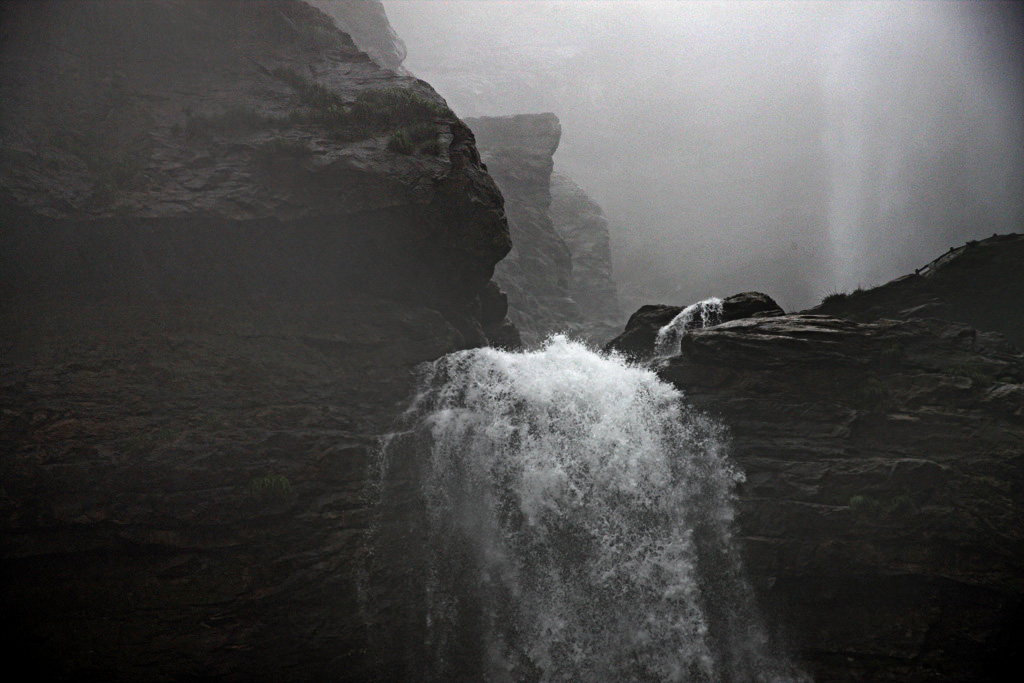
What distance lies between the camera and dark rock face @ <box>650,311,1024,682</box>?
12305mm

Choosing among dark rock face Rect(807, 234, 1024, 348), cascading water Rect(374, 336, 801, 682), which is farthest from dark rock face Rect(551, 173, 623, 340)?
cascading water Rect(374, 336, 801, 682)

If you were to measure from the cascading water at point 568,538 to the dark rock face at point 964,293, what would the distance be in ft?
29.9

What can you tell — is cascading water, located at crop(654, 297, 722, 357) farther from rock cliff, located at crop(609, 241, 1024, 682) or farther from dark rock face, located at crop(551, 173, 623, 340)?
dark rock face, located at crop(551, 173, 623, 340)

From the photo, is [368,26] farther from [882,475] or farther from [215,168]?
[882,475]

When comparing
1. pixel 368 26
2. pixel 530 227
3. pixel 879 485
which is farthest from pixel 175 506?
pixel 368 26

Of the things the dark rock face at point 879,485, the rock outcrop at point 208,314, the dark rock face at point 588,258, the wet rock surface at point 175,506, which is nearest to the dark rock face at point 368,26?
the dark rock face at point 588,258

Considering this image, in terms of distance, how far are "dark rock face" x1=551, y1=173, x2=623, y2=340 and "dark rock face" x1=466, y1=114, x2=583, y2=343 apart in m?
7.05

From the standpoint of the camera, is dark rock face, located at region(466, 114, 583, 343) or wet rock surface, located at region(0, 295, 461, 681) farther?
dark rock face, located at region(466, 114, 583, 343)

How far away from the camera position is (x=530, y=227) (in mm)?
54250

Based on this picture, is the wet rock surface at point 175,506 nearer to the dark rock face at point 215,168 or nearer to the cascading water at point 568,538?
the cascading water at point 568,538

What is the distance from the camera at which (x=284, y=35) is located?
904 inches

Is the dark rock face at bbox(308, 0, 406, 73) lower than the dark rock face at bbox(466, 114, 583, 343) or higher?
higher

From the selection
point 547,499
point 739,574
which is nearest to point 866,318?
point 739,574

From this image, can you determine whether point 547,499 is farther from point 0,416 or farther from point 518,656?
point 0,416
